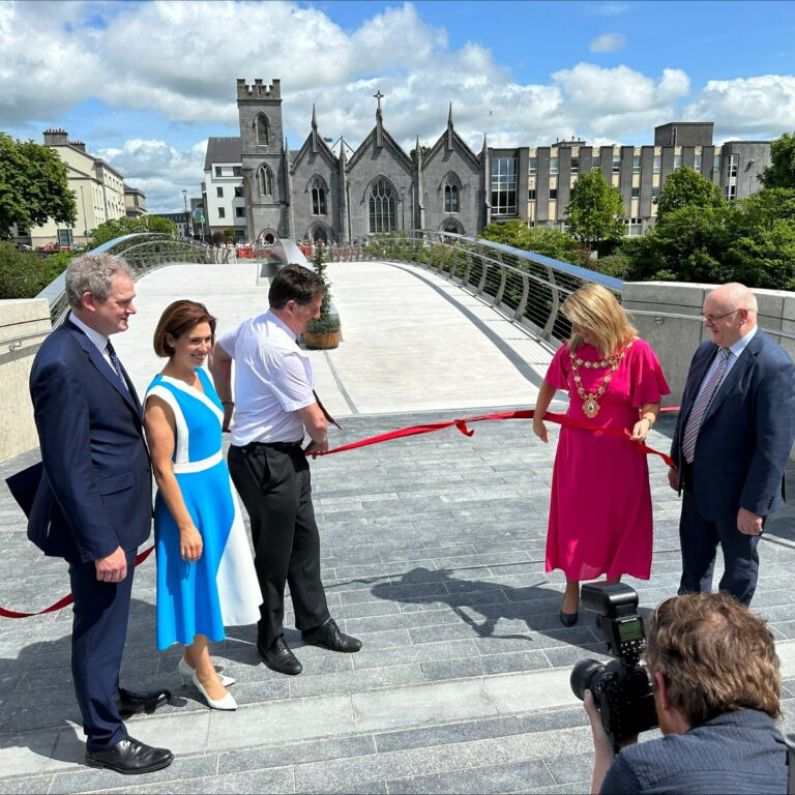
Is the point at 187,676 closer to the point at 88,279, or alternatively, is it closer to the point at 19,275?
the point at 88,279

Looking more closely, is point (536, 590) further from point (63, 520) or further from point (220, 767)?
point (63, 520)

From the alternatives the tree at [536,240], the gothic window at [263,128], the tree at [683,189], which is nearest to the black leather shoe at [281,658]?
the tree at [536,240]

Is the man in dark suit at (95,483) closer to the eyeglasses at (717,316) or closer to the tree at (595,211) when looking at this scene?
the eyeglasses at (717,316)

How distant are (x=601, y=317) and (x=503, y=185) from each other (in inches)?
3012

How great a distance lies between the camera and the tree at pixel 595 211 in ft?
213

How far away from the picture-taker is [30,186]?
53719 mm

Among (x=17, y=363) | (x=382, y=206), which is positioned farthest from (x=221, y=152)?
(x=17, y=363)

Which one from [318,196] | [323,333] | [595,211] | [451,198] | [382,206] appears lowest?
[323,333]

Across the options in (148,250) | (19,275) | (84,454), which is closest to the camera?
(84,454)

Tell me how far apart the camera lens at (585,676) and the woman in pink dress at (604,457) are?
171 cm

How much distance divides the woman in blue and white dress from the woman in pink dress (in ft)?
4.97

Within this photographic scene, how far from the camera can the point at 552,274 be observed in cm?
949

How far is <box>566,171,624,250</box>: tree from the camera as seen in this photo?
213 ft

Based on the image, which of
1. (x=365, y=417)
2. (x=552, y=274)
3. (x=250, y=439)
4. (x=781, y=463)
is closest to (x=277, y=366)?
(x=250, y=439)
